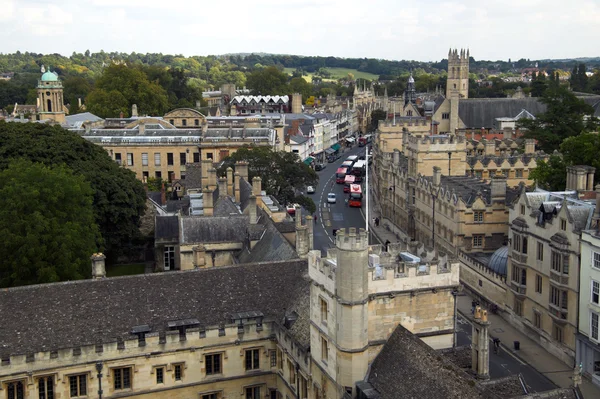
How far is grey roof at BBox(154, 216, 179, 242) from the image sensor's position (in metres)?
58.3

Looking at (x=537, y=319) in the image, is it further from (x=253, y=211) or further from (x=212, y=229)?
(x=212, y=229)

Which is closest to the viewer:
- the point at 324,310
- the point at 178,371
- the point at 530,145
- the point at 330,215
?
the point at 324,310

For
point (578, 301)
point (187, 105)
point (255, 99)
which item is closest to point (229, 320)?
point (578, 301)

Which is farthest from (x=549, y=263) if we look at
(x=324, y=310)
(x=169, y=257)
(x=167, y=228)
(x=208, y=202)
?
(x=167, y=228)

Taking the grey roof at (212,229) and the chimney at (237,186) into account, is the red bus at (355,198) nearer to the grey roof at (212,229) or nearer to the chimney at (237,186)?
the chimney at (237,186)

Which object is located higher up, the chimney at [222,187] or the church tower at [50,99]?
the church tower at [50,99]

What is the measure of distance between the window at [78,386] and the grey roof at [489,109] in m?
102

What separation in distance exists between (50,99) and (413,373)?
111499mm

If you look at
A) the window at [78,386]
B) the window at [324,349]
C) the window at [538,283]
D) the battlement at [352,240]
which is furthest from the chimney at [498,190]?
the window at [78,386]

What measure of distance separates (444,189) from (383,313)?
4007cm

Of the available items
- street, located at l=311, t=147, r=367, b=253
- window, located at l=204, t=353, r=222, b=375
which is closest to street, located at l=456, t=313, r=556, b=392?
window, located at l=204, t=353, r=222, b=375

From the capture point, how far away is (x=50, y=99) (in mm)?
127062

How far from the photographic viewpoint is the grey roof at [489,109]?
128 metres

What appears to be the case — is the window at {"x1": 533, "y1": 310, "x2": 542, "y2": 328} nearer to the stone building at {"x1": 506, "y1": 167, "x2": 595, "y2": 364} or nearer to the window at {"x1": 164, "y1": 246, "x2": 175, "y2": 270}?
the stone building at {"x1": 506, "y1": 167, "x2": 595, "y2": 364}
